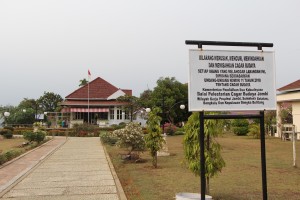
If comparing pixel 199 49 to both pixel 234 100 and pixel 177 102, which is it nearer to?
pixel 234 100

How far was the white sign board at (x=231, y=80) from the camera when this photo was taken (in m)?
5.20

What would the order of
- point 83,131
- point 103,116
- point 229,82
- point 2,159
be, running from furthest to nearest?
point 103,116
point 83,131
point 2,159
point 229,82

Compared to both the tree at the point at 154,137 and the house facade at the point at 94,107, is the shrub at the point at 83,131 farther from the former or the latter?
the tree at the point at 154,137

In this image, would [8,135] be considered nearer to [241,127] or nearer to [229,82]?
[241,127]

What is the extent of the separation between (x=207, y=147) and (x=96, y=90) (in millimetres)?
42464

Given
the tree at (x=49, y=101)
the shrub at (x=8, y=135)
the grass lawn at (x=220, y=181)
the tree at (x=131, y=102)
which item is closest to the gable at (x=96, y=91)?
the tree at (x=131, y=102)

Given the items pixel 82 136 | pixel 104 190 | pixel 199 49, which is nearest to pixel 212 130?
pixel 199 49

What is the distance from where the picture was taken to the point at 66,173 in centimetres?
1095

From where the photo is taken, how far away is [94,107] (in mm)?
46656

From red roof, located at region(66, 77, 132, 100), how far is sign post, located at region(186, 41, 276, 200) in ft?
138

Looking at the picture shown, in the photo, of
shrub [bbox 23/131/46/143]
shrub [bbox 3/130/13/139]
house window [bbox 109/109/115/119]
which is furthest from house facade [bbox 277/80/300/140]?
house window [bbox 109/109/115/119]

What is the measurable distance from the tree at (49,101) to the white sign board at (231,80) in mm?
61443

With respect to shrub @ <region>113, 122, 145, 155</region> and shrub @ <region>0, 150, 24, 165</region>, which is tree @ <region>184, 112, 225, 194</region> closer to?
shrub @ <region>113, 122, 145, 155</region>

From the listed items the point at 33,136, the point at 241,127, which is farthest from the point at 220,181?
the point at 241,127
